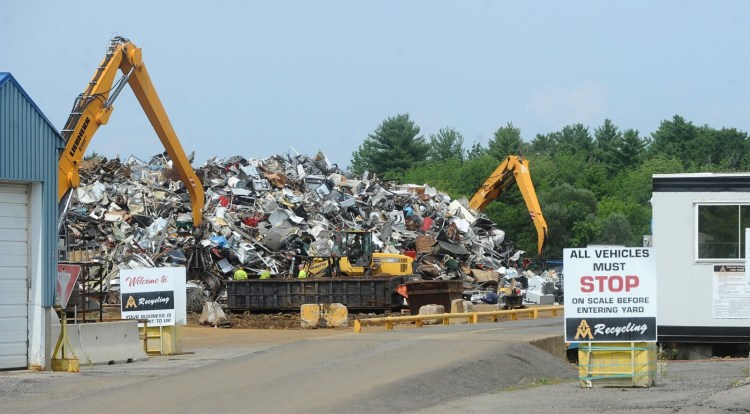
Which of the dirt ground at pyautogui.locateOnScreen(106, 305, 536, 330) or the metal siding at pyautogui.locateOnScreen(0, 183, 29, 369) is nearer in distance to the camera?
the metal siding at pyautogui.locateOnScreen(0, 183, 29, 369)

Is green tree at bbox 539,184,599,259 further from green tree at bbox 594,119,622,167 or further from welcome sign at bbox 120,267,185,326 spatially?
welcome sign at bbox 120,267,185,326

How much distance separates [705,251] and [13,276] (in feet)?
41.1

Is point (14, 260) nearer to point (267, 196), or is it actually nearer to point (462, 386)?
point (462, 386)

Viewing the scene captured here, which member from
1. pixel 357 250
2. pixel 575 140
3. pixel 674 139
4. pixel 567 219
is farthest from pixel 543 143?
pixel 357 250

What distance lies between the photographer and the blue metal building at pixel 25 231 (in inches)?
795

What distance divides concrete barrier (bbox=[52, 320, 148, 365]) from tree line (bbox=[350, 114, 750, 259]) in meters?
59.1

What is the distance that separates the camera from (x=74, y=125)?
34.7 metres

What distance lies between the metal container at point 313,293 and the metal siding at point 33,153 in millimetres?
18162

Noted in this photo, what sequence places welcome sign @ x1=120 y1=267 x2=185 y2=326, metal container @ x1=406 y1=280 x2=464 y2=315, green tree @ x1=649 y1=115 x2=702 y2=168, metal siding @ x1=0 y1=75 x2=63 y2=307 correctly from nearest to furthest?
metal siding @ x1=0 y1=75 x2=63 y2=307 < welcome sign @ x1=120 y1=267 x2=185 y2=326 < metal container @ x1=406 y1=280 x2=464 y2=315 < green tree @ x1=649 y1=115 x2=702 y2=168

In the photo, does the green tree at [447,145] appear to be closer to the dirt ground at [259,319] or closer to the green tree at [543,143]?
the green tree at [543,143]

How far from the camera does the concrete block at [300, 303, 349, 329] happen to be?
1308 inches

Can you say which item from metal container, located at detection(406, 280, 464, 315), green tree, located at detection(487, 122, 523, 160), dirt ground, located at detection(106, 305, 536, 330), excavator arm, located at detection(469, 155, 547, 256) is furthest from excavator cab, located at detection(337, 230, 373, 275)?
Result: green tree, located at detection(487, 122, 523, 160)

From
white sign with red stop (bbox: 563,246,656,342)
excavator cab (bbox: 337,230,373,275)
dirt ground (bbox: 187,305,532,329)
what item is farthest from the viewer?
excavator cab (bbox: 337,230,373,275)

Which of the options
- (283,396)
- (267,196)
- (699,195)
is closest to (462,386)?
(283,396)
